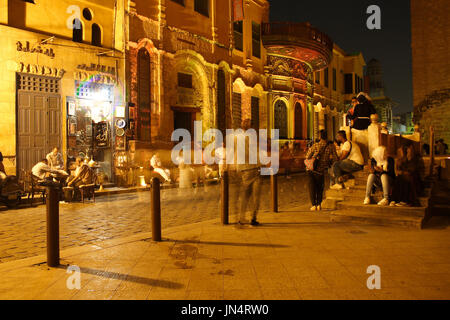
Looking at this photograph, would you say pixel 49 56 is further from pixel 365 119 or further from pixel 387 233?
pixel 387 233

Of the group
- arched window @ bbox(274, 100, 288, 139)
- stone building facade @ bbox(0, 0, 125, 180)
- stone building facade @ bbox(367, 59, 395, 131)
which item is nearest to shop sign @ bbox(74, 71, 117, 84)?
stone building facade @ bbox(0, 0, 125, 180)

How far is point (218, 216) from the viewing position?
8453 millimetres

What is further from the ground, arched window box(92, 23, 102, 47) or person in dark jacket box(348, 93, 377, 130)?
arched window box(92, 23, 102, 47)

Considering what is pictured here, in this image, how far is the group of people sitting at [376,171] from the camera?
7316mm

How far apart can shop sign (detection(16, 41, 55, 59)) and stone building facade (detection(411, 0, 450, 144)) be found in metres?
20.9

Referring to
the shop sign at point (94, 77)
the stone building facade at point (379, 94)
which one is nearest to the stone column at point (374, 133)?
the shop sign at point (94, 77)

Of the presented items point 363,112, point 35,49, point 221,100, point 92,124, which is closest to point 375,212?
point 363,112

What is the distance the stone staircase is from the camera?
6758 mm

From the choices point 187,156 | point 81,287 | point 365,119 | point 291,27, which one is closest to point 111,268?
point 81,287

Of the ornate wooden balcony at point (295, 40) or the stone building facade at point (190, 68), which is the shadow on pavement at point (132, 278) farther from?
the ornate wooden balcony at point (295, 40)

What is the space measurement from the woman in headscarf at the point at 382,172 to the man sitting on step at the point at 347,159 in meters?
1.08

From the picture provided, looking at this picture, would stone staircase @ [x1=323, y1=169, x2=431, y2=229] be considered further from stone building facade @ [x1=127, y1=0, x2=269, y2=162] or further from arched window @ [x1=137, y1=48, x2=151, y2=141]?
arched window @ [x1=137, y1=48, x2=151, y2=141]

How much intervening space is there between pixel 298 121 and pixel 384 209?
67.3 feet

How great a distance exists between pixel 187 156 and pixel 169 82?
12.0 feet
